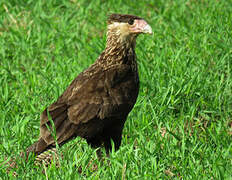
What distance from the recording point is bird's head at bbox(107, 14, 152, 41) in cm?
469

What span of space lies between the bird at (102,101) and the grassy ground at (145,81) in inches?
6.8

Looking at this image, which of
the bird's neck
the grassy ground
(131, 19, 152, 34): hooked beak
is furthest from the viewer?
the bird's neck

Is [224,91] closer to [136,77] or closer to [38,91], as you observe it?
[136,77]

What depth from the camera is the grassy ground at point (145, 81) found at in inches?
171

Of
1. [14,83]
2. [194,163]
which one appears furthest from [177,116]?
[14,83]

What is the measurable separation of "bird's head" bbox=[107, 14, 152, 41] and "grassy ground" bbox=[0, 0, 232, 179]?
28.0 inches

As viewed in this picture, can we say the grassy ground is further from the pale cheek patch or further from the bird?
the pale cheek patch

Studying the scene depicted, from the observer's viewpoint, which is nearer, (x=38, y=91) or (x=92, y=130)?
(x=92, y=130)

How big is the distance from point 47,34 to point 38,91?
5.60 ft

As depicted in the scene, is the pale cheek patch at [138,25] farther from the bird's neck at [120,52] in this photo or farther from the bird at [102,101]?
the bird's neck at [120,52]

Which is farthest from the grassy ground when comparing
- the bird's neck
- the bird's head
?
the bird's head

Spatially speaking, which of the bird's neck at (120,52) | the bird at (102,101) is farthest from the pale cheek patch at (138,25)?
the bird's neck at (120,52)

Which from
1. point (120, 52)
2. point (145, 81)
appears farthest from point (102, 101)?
point (145, 81)

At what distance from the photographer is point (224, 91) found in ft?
18.5
